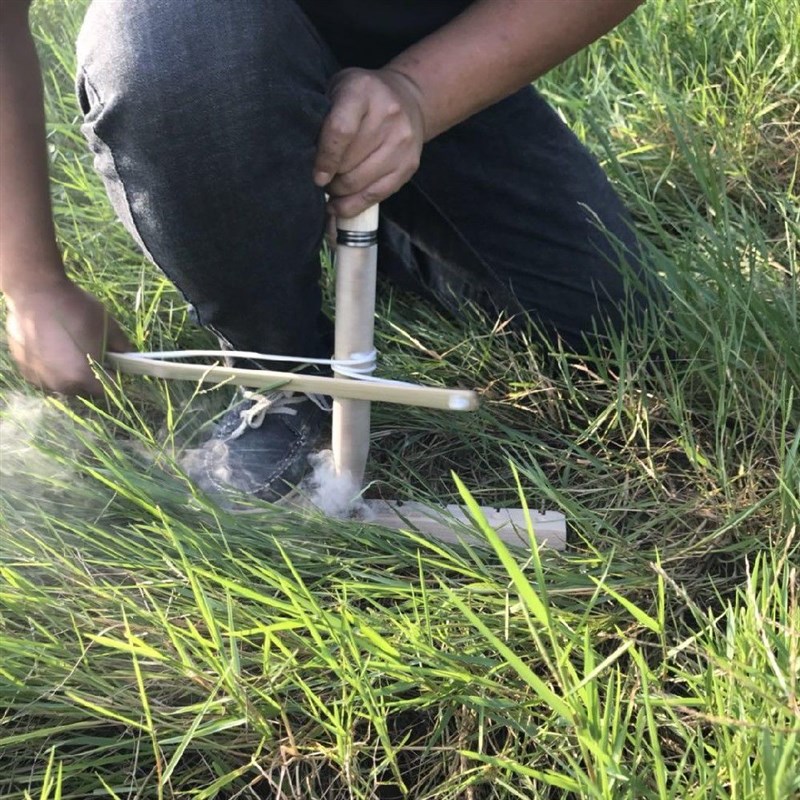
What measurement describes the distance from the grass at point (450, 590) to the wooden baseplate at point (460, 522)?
2 centimetres

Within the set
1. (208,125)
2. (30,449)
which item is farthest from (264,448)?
(208,125)

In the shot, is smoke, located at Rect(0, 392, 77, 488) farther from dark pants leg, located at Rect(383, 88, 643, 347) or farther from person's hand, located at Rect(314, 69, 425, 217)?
dark pants leg, located at Rect(383, 88, 643, 347)

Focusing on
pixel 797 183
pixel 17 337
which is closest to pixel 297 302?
pixel 17 337

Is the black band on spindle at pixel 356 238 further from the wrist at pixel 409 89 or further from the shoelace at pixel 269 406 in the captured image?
the shoelace at pixel 269 406

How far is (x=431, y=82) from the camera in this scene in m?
0.95

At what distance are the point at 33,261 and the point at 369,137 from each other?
0.37 m

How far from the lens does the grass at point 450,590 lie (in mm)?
737

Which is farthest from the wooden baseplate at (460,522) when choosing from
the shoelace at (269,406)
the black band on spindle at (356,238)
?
the black band on spindle at (356,238)

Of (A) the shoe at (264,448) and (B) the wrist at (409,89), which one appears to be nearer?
(B) the wrist at (409,89)

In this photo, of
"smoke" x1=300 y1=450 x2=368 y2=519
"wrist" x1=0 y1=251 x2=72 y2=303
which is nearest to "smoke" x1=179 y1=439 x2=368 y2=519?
"smoke" x1=300 y1=450 x2=368 y2=519

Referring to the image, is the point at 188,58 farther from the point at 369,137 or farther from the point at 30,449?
the point at 30,449

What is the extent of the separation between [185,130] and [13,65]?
0.21 m

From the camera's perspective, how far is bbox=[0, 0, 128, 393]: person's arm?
98 centimetres

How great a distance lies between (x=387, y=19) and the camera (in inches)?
41.9
